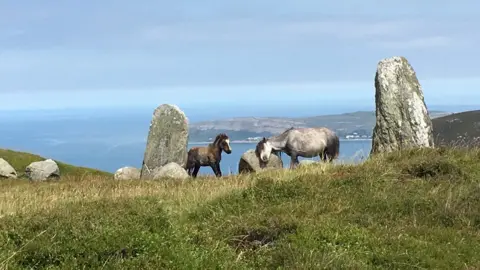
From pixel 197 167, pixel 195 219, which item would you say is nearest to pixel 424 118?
pixel 197 167

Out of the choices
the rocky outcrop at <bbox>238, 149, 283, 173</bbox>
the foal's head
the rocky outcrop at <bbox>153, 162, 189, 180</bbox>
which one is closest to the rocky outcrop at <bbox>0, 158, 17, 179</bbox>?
the rocky outcrop at <bbox>153, 162, 189, 180</bbox>

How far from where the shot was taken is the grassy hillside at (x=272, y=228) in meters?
7.52

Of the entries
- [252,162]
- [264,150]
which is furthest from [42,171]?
[264,150]

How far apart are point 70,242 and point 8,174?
1151 inches

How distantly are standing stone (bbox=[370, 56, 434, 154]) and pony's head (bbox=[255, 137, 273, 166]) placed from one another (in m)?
4.38

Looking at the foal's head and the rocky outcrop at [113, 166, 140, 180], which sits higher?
the foal's head

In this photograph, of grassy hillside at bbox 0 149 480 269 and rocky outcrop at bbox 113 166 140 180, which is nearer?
grassy hillside at bbox 0 149 480 269

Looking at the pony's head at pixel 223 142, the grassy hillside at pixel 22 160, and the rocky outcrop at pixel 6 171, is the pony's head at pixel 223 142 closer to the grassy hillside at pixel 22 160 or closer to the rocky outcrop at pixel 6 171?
the rocky outcrop at pixel 6 171

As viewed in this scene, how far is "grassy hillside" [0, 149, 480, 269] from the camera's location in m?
7.52

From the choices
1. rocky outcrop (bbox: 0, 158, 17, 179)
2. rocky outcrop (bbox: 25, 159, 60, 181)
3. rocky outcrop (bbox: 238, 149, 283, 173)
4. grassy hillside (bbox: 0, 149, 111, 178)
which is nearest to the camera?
rocky outcrop (bbox: 238, 149, 283, 173)

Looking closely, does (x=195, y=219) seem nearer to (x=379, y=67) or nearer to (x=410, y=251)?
(x=410, y=251)

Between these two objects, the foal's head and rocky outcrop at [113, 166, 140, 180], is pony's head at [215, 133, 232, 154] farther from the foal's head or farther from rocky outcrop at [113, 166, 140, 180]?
rocky outcrop at [113, 166, 140, 180]

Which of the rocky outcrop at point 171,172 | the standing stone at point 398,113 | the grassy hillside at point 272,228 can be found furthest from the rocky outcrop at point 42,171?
the grassy hillside at point 272,228

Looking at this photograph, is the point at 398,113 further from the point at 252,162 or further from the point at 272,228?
the point at 272,228
